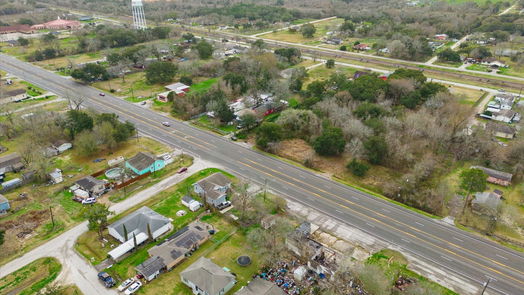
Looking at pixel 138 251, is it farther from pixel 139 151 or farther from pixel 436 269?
pixel 436 269

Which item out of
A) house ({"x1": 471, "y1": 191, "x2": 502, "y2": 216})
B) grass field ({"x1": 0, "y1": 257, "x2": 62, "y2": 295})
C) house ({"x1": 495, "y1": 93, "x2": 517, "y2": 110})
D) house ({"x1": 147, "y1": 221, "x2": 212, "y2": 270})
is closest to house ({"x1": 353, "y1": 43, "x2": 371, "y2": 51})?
house ({"x1": 495, "y1": 93, "x2": 517, "y2": 110})

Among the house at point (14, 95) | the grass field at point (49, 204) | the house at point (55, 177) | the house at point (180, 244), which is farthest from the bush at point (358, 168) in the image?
the house at point (14, 95)

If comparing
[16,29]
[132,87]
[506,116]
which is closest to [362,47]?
[506,116]

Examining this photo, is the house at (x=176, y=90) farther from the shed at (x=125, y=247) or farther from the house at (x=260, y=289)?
the house at (x=260, y=289)

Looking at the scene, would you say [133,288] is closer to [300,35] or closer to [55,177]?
[55,177]

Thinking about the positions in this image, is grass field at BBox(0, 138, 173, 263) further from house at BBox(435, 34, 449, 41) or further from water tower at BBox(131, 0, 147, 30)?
house at BBox(435, 34, 449, 41)

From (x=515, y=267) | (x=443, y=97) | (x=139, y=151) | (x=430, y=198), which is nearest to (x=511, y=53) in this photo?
(x=443, y=97)
